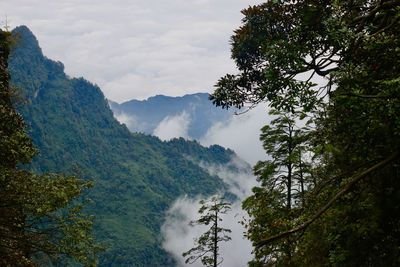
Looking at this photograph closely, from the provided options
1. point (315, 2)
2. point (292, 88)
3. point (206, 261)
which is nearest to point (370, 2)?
point (315, 2)

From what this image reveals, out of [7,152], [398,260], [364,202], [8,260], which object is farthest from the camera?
[7,152]

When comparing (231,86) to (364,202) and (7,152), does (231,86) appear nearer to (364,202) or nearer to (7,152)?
(364,202)

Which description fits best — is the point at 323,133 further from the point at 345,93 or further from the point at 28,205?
the point at 28,205

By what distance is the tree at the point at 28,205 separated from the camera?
1132 cm

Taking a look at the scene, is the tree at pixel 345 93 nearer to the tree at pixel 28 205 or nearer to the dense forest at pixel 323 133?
the dense forest at pixel 323 133

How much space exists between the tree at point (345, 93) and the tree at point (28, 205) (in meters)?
5.32

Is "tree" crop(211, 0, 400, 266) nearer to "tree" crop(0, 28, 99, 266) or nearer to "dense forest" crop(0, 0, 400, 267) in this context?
"dense forest" crop(0, 0, 400, 267)

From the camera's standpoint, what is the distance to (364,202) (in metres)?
9.79

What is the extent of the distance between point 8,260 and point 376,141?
8.58 m

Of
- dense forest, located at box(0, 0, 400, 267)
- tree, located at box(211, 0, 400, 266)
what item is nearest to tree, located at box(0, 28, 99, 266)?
dense forest, located at box(0, 0, 400, 267)

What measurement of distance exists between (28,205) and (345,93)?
8872 millimetres

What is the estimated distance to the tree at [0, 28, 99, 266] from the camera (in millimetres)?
11320

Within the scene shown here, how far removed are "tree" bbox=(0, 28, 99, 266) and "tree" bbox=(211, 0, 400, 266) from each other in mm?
5321

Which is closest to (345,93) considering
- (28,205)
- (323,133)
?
(323,133)
